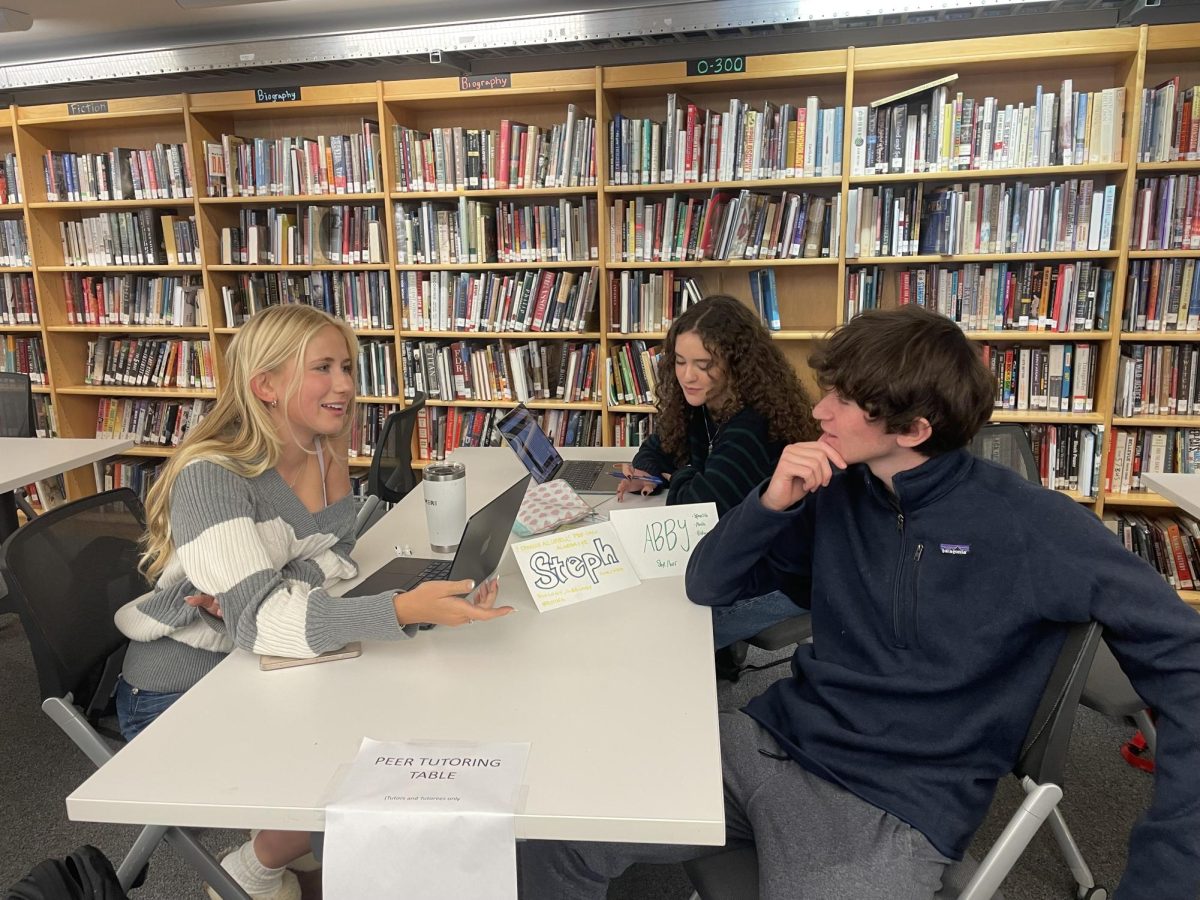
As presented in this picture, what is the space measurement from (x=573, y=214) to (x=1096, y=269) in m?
2.03

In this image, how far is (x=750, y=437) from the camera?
200 centimetres

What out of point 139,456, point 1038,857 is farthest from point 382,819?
point 139,456

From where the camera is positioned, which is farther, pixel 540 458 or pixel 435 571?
pixel 540 458

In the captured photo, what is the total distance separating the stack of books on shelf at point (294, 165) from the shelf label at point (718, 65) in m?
1.41

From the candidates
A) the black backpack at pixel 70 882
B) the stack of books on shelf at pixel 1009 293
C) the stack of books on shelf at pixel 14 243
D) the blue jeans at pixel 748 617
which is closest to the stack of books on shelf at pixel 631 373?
the stack of books on shelf at pixel 1009 293

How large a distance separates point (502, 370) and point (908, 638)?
108 inches

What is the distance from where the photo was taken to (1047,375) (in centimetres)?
325

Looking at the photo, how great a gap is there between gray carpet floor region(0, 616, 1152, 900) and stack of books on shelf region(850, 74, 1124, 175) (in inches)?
77.0

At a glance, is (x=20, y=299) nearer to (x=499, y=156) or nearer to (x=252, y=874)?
(x=499, y=156)

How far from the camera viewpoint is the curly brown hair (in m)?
2.11

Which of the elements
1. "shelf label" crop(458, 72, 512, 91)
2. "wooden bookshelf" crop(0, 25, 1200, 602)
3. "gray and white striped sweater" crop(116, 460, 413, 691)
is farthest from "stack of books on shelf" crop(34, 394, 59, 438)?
"gray and white striped sweater" crop(116, 460, 413, 691)

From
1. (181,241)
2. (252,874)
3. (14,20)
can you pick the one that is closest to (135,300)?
(181,241)

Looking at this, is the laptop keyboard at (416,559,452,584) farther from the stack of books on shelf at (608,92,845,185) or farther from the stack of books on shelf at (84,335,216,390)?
the stack of books on shelf at (84,335,216,390)

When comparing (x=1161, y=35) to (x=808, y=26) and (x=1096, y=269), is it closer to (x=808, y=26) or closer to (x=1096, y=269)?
(x=1096, y=269)
